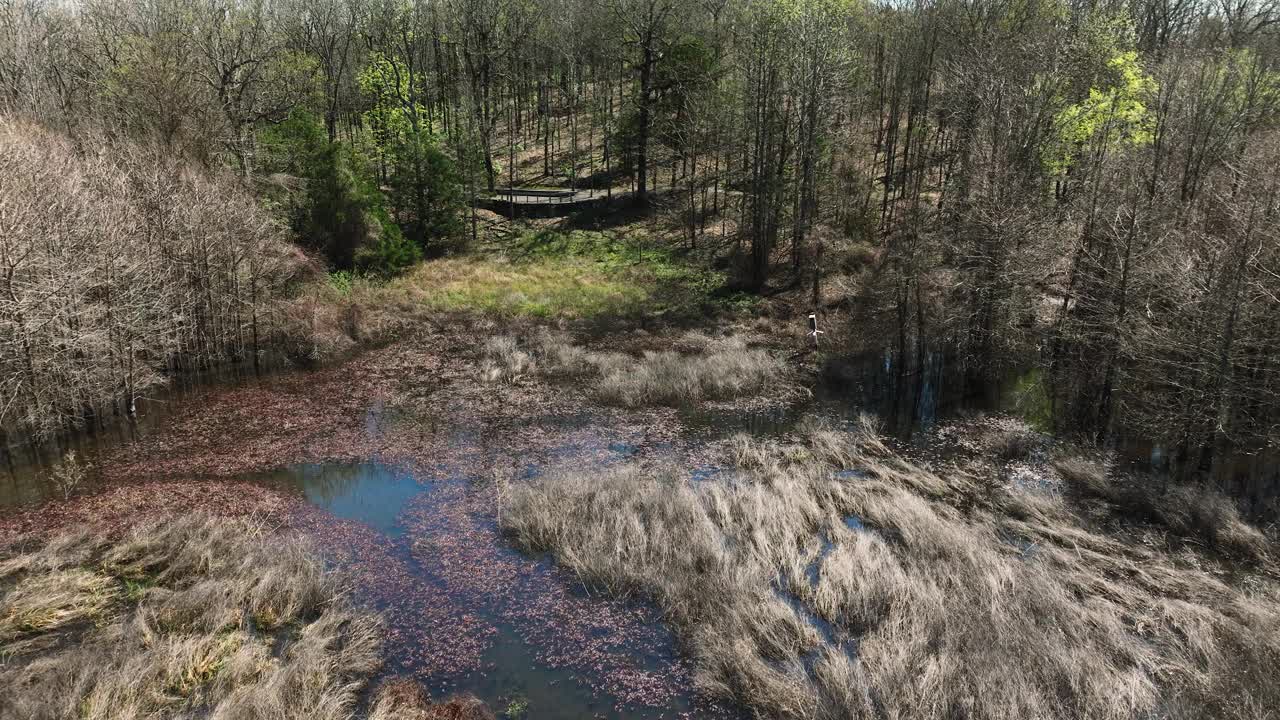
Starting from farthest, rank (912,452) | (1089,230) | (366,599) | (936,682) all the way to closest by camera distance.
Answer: (1089,230) → (912,452) → (366,599) → (936,682)

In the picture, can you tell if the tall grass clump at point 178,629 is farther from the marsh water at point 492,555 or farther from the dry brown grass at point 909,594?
the dry brown grass at point 909,594

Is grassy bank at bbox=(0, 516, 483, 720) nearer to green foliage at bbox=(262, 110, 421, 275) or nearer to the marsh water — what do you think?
the marsh water

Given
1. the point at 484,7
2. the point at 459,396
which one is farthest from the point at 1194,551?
the point at 484,7

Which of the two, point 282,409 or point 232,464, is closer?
point 232,464

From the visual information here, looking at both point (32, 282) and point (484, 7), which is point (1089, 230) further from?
point (484, 7)

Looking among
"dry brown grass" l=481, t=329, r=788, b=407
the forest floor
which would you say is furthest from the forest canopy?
"dry brown grass" l=481, t=329, r=788, b=407

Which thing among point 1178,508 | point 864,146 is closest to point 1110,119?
point 1178,508
